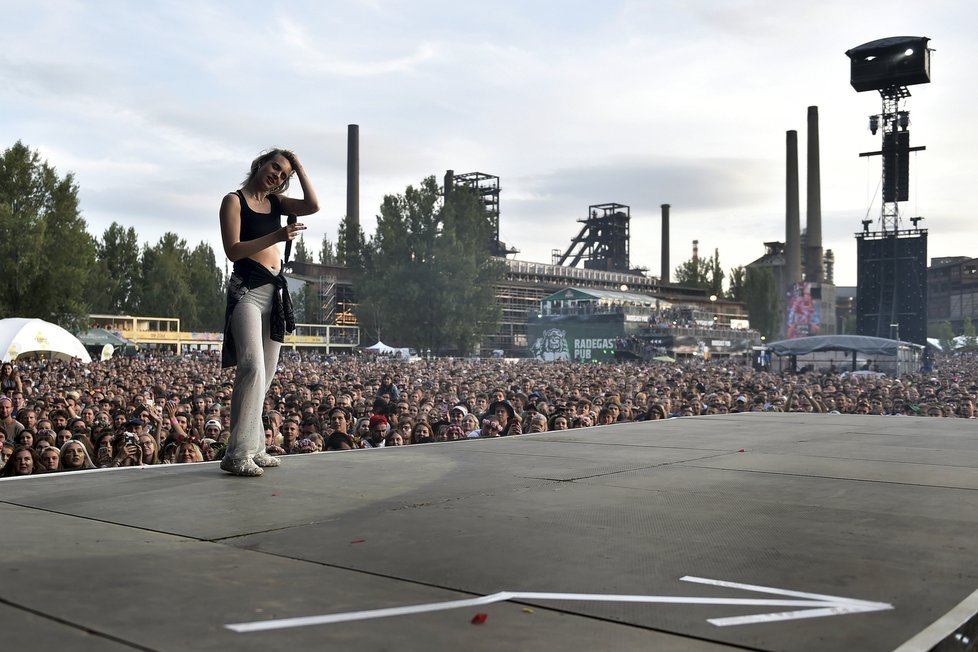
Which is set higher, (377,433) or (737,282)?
(737,282)

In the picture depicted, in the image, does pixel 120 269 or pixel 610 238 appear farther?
pixel 610 238

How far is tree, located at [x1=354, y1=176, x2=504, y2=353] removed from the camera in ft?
213

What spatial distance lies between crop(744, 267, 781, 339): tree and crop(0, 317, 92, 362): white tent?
96213 mm

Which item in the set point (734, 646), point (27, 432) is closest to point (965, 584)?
point (734, 646)

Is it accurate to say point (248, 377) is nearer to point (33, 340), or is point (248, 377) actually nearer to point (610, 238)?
point (33, 340)

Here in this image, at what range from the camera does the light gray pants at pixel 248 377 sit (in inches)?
197

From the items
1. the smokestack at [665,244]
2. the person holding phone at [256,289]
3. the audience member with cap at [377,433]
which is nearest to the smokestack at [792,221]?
the smokestack at [665,244]

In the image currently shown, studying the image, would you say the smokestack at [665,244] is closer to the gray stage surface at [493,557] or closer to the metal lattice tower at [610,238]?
the metal lattice tower at [610,238]

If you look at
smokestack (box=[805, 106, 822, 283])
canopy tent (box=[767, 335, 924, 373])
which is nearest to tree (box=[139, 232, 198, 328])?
canopy tent (box=[767, 335, 924, 373])

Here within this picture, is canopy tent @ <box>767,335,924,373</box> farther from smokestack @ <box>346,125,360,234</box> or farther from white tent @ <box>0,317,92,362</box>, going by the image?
smokestack @ <box>346,125,360,234</box>

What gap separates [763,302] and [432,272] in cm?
6449

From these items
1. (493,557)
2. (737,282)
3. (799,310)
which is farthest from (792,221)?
(493,557)

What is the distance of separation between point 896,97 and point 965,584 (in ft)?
250

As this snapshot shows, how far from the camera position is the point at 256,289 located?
207 inches
